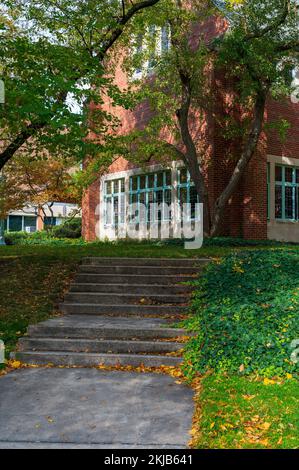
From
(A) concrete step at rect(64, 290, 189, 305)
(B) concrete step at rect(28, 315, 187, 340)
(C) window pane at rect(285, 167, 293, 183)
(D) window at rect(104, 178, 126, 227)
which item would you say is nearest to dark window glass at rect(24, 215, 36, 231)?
(D) window at rect(104, 178, 126, 227)

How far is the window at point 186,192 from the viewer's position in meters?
19.1

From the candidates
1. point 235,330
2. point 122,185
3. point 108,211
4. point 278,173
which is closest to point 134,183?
point 122,185

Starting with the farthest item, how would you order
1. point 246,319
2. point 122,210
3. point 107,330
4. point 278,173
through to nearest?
1. point 122,210
2. point 278,173
3. point 107,330
4. point 246,319

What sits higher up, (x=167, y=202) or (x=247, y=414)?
(x=167, y=202)

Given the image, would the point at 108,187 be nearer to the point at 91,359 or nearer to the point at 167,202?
the point at 167,202

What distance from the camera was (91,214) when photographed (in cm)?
2589

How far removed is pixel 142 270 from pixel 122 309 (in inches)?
66.3

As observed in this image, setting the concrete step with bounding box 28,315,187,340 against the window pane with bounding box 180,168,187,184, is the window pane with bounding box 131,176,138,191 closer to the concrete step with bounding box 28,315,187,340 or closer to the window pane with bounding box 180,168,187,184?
the window pane with bounding box 180,168,187,184

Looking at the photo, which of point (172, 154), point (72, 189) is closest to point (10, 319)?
point (172, 154)

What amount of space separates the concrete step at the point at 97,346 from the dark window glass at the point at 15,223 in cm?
4023

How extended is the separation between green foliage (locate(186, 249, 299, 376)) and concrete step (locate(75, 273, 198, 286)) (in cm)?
48

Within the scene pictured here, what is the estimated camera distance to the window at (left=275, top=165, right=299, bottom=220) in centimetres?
1980

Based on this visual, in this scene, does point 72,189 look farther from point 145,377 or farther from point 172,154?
point 145,377

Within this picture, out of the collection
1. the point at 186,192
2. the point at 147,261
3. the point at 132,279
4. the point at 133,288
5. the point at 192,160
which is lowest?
the point at 133,288
